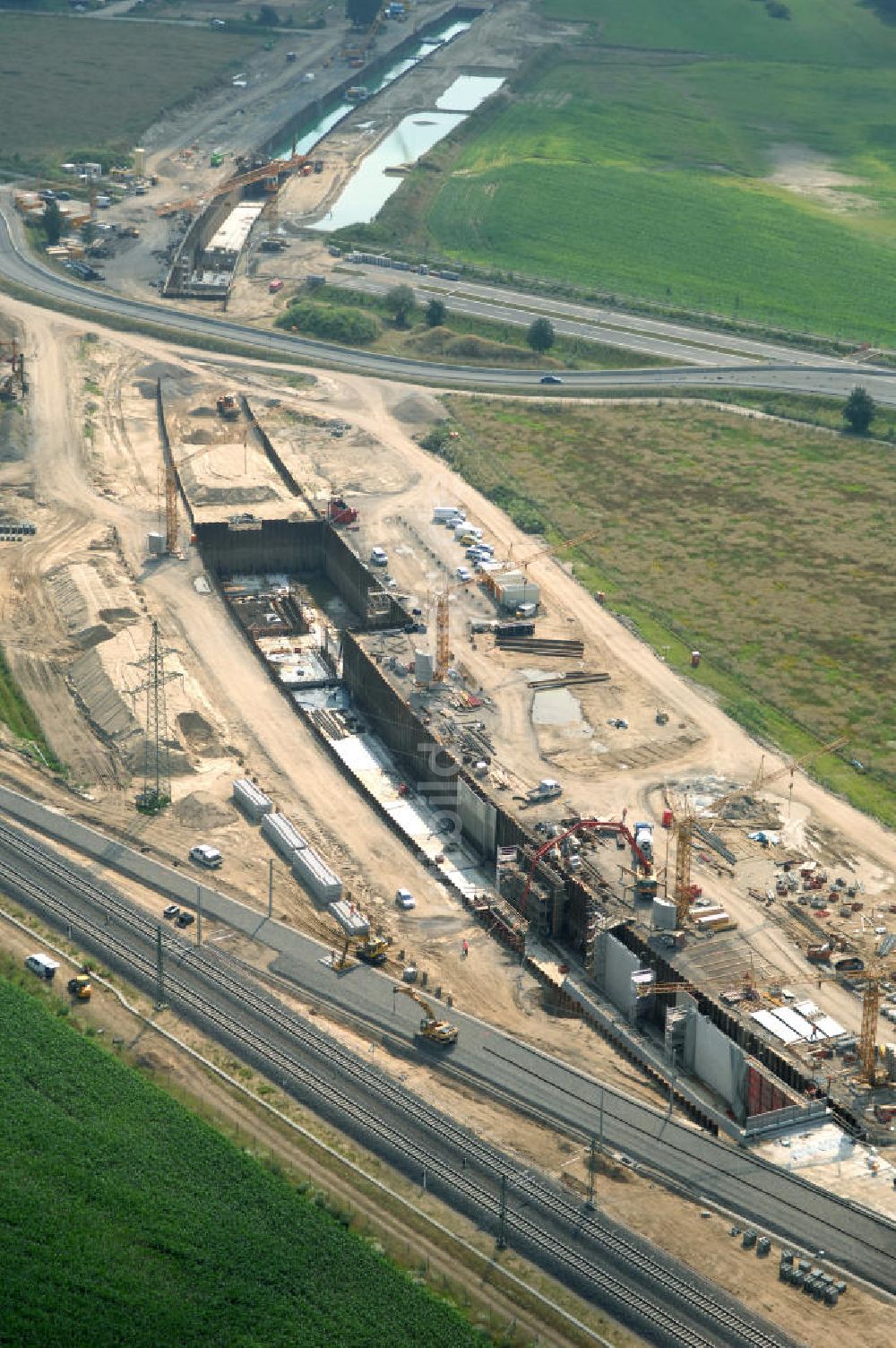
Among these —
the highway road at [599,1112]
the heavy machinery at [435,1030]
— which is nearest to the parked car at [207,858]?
the highway road at [599,1112]

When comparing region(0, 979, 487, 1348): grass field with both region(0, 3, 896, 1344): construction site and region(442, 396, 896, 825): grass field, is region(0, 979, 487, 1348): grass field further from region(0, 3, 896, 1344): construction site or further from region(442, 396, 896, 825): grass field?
region(442, 396, 896, 825): grass field

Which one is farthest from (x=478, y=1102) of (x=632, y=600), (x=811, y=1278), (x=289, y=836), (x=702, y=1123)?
(x=632, y=600)

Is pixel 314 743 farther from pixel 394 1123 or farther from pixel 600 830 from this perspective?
pixel 394 1123

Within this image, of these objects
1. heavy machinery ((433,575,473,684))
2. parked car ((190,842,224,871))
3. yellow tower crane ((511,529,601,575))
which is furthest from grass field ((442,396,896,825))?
parked car ((190,842,224,871))

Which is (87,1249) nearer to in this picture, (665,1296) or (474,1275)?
(474,1275)

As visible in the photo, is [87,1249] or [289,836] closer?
[87,1249]

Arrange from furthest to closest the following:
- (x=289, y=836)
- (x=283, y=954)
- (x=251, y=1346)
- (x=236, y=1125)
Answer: (x=289, y=836) < (x=283, y=954) < (x=236, y=1125) < (x=251, y=1346)

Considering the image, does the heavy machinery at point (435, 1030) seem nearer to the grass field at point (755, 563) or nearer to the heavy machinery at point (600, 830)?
the heavy machinery at point (600, 830)
